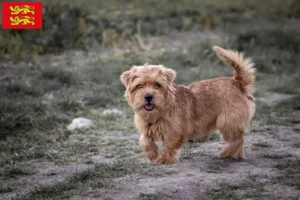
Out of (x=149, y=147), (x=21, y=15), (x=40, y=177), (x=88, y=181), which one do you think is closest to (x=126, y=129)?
(x=149, y=147)

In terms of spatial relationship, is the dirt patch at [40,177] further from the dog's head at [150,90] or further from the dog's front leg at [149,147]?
the dog's head at [150,90]

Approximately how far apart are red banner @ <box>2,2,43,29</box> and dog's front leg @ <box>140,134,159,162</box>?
5238 mm

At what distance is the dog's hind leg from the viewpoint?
615 centimetres

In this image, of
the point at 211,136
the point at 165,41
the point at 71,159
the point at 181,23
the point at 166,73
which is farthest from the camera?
the point at 181,23

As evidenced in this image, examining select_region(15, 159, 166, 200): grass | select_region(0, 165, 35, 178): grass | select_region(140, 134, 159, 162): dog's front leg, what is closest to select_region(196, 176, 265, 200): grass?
select_region(15, 159, 166, 200): grass

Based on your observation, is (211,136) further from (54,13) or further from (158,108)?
(54,13)

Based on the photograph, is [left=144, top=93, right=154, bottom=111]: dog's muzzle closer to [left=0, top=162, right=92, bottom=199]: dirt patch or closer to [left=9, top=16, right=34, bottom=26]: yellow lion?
[left=0, top=162, right=92, bottom=199]: dirt patch

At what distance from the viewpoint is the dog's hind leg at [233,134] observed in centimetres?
615

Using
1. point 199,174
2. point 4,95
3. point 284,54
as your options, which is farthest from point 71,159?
point 284,54

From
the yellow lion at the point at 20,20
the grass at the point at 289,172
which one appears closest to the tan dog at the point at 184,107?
the grass at the point at 289,172

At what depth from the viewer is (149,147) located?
6113mm

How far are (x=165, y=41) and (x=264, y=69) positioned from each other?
3100mm

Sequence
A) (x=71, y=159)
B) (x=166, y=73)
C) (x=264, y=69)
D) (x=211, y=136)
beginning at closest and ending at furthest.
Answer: (x=166, y=73) < (x=71, y=159) < (x=211, y=136) < (x=264, y=69)

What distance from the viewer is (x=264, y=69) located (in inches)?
500
